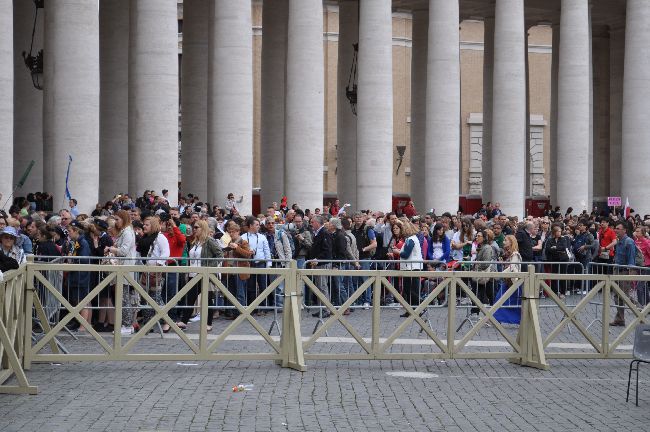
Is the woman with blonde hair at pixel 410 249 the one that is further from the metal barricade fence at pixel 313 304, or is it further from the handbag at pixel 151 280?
the handbag at pixel 151 280

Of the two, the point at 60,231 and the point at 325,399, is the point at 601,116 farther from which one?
the point at 325,399

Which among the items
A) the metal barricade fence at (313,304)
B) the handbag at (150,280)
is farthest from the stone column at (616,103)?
the handbag at (150,280)

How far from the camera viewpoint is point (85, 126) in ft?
124

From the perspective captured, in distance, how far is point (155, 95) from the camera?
133 feet

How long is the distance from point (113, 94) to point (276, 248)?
72.9 feet

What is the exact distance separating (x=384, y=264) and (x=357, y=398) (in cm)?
1232

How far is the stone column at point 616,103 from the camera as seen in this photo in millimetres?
68750

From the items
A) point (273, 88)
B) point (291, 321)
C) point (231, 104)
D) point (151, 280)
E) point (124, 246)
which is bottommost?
point (291, 321)

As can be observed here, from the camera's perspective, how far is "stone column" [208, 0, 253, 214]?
142 ft

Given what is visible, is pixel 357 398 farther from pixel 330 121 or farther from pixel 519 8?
pixel 330 121

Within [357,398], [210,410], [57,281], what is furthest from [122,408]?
[57,281]

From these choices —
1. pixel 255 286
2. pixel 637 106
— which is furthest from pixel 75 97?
pixel 637 106

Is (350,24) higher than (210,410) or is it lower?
higher

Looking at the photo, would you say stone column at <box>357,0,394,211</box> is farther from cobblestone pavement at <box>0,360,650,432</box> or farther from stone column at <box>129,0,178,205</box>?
cobblestone pavement at <box>0,360,650,432</box>
